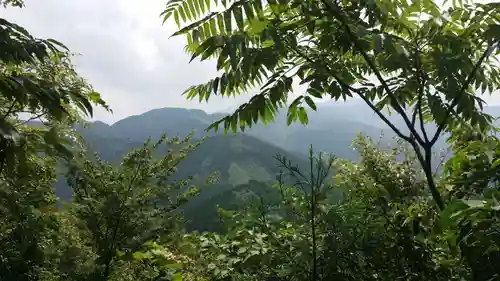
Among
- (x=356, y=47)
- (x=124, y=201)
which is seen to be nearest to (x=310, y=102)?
(x=356, y=47)

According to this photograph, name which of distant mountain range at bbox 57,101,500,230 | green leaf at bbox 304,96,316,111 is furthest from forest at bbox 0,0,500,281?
distant mountain range at bbox 57,101,500,230

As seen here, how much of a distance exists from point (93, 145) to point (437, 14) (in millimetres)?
2852

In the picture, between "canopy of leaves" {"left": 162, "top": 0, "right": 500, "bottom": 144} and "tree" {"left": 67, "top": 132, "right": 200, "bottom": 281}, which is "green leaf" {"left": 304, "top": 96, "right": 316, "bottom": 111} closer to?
"canopy of leaves" {"left": 162, "top": 0, "right": 500, "bottom": 144}

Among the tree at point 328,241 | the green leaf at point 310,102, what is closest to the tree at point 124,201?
the tree at point 328,241

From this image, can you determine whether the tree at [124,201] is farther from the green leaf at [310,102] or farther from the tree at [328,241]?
the green leaf at [310,102]

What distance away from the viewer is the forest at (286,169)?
187cm

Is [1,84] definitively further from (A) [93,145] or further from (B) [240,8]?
(A) [93,145]

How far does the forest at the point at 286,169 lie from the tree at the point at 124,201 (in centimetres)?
1

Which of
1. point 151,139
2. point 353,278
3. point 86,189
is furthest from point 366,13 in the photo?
point 86,189

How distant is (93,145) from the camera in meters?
3.59

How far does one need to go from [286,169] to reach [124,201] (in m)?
1.22

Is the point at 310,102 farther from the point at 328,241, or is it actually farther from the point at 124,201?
the point at 124,201

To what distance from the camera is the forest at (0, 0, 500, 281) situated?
6.15ft

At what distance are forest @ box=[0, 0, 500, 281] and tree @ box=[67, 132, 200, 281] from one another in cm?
1
